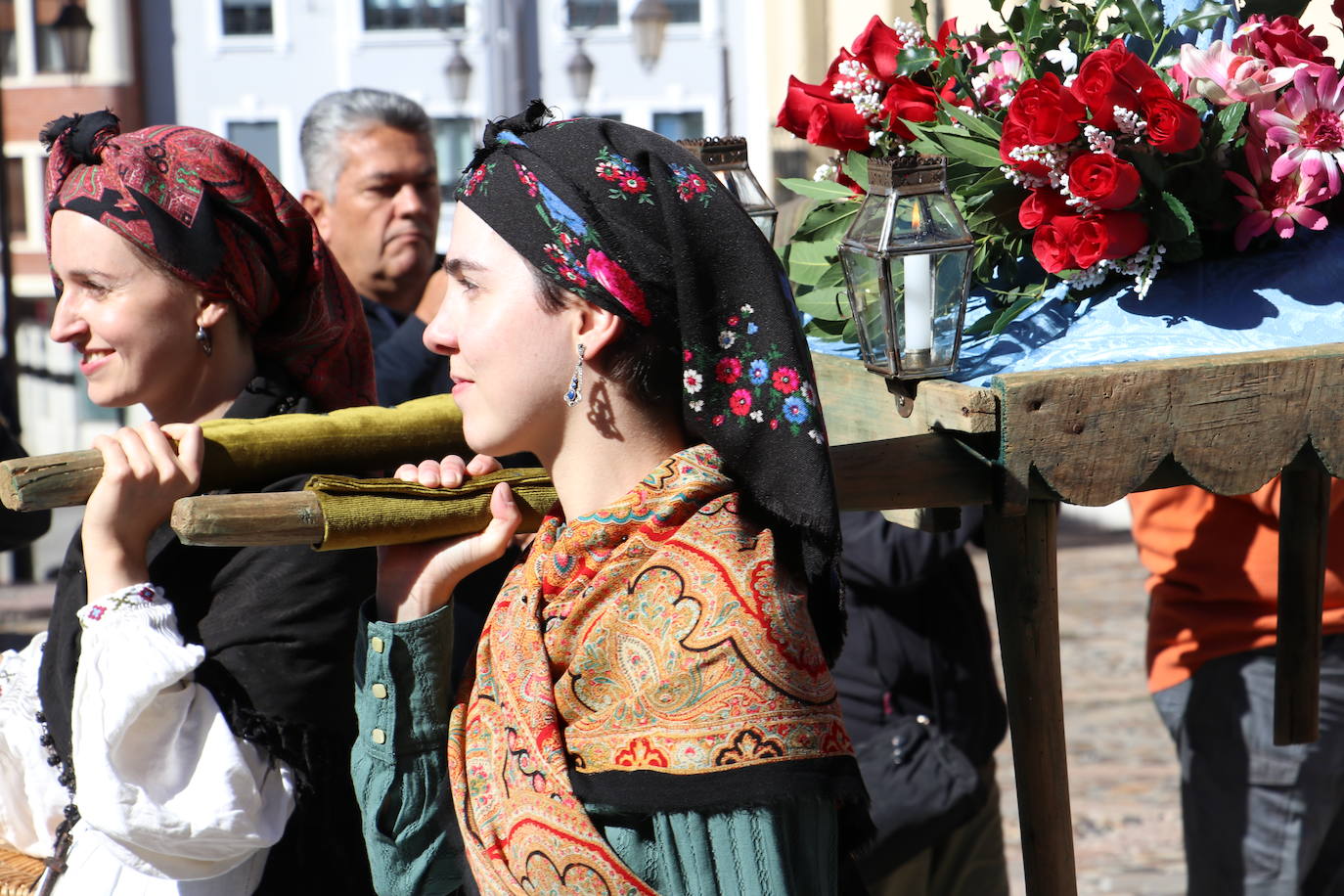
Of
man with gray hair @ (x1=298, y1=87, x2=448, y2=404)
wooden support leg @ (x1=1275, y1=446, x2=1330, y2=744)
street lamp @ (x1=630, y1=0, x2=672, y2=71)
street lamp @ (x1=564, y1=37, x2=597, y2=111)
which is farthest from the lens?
street lamp @ (x1=564, y1=37, x2=597, y2=111)

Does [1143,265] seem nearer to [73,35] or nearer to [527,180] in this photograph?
[527,180]

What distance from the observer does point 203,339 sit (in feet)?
7.31

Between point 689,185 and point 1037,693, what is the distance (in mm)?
931

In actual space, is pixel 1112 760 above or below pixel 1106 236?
below

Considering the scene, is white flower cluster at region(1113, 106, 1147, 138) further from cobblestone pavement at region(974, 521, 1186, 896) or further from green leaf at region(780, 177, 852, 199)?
cobblestone pavement at region(974, 521, 1186, 896)

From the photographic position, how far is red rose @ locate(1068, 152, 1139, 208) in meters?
1.97

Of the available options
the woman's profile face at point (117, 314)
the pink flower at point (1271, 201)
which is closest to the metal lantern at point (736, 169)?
the pink flower at point (1271, 201)

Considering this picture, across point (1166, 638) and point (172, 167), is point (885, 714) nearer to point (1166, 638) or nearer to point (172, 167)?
point (1166, 638)

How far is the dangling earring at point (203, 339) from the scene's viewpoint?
223 cm

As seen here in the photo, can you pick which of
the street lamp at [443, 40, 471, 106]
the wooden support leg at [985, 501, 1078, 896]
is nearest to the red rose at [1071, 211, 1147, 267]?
the wooden support leg at [985, 501, 1078, 896]

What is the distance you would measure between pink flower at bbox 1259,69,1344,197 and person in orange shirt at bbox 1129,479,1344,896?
45.3 inches

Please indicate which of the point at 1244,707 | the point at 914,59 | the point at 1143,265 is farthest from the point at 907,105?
the point at 1244,707

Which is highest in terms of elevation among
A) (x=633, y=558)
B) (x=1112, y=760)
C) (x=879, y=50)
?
(x=879, y=50)

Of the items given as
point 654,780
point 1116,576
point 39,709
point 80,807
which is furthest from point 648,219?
point 1116,576
